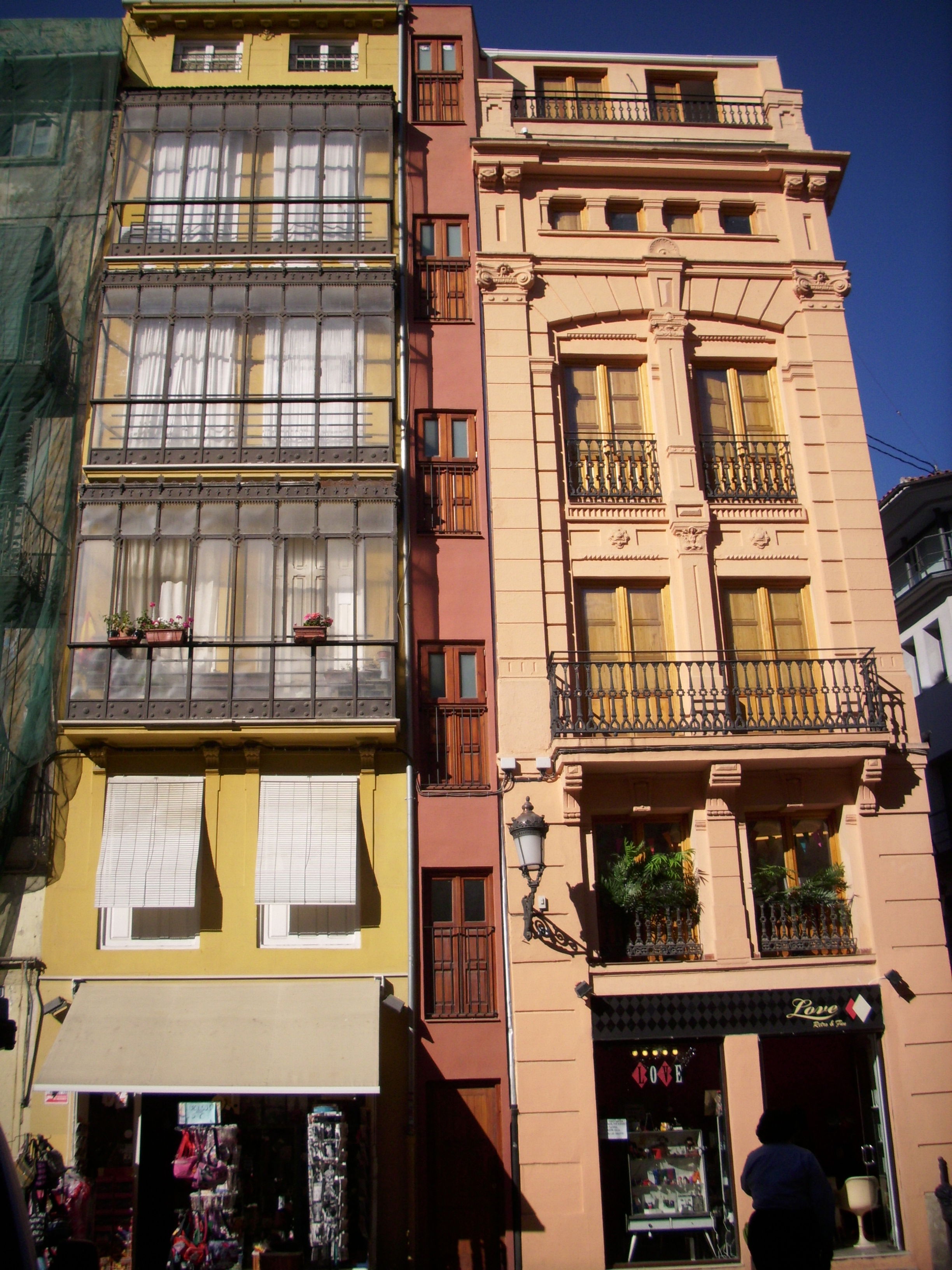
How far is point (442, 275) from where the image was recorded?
1752 centimetres

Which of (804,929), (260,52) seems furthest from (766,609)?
(260,52)

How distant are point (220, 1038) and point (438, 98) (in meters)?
15.9

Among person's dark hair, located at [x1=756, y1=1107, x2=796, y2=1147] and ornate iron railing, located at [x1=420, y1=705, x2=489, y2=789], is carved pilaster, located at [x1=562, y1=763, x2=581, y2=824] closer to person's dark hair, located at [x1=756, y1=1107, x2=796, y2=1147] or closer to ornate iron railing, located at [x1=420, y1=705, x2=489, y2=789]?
ornate iron railing, located at [x1=420, y1=705, x2=489, y2=789]

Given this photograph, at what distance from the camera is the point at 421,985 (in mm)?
13789

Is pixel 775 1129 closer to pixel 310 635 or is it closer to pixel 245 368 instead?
pixel 310 635

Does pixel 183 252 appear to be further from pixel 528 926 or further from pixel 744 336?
pixel 528 926

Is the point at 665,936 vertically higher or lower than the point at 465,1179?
higher

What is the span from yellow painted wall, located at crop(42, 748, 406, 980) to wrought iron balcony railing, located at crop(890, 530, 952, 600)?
47.9 feet

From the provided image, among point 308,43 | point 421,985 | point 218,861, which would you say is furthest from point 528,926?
point 308,43

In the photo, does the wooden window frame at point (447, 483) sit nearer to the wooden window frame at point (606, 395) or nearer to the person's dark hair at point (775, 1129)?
the wooden window frame at point (606, 395)

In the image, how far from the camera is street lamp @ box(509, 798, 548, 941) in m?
13.4

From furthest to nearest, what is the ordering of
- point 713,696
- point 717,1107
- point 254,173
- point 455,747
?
point 254,173 < point 455,747 < point 713,696 < point 717,1107

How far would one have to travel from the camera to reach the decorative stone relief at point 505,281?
1703 centimetres

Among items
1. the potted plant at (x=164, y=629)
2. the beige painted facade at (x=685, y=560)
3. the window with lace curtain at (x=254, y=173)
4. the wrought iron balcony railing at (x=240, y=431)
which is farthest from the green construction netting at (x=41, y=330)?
the beige painted facade at (x=685, y=560)
